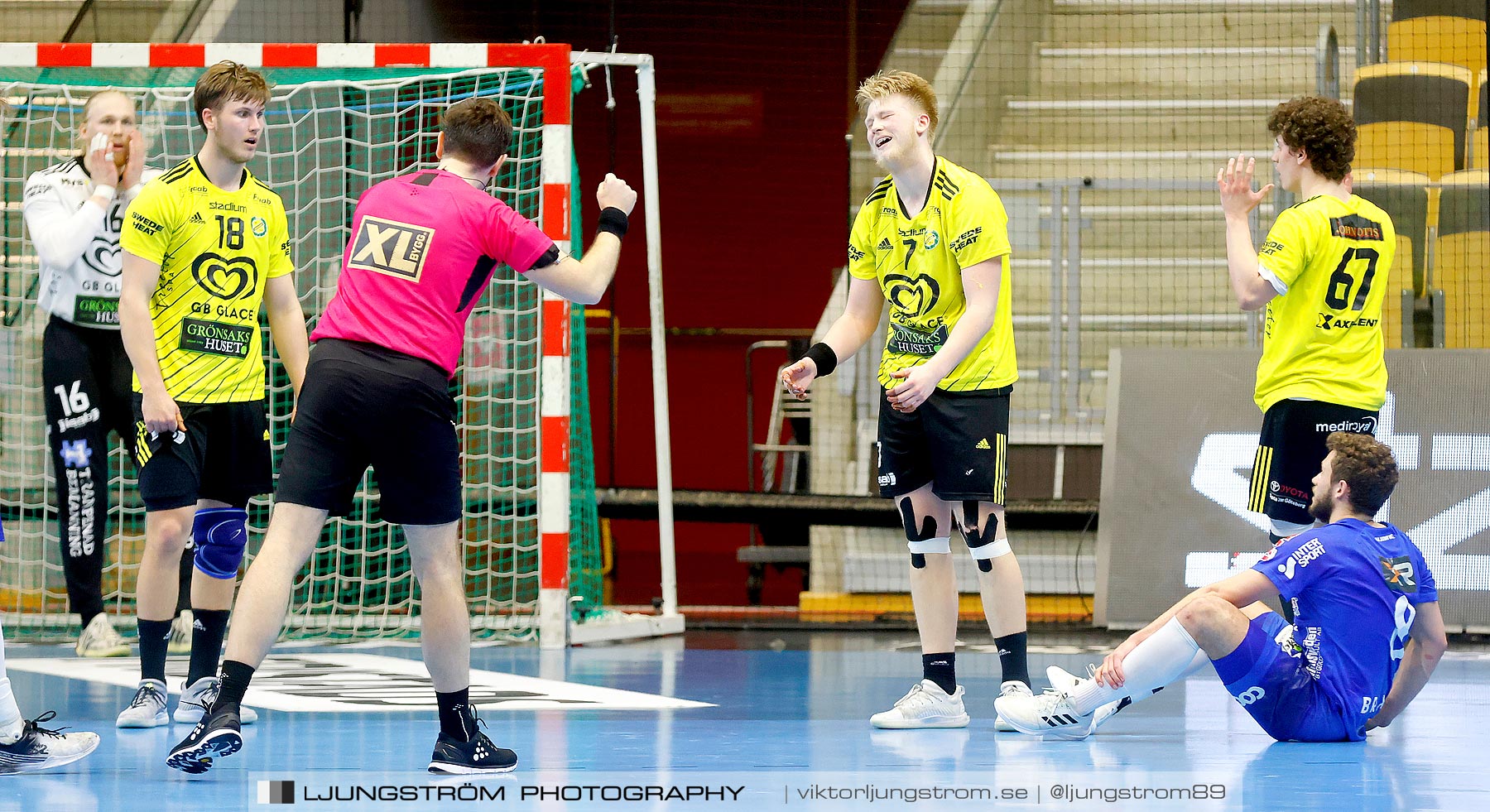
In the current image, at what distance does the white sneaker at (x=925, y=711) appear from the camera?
4.57 m

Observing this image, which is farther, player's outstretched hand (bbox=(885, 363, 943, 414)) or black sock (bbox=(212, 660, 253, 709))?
player's outstretched hand (bbox=(885, 363, 943, 414))

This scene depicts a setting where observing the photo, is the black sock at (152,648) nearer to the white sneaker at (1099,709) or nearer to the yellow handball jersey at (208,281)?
the yellow handball jersey at (208,281)

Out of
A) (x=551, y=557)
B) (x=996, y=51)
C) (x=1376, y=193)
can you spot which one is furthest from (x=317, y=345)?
(x=996, y=51)

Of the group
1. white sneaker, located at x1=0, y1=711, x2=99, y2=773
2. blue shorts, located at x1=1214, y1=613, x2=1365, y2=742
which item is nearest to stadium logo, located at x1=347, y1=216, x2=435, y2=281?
white sneaker, located at x1=0, y1=711, x2=99, y2=773

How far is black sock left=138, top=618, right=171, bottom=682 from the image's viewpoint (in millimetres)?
4613

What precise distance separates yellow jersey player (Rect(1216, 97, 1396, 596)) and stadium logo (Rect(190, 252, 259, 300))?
2.95 m

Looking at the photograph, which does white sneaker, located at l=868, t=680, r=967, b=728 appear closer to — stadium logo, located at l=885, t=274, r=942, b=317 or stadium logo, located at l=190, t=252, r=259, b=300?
stadium logo, located at l=885, t=274, r=942, b=317

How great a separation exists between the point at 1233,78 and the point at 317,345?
387 inches

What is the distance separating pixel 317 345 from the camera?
3713 millimetres

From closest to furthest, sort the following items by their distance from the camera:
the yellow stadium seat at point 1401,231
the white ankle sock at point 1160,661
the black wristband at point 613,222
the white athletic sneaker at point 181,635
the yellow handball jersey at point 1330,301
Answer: the black wristband at point 613,222
the white ankle sock at point 1160,661
the yellow handball jersey at point 1330,301
the white athletic sneaker at point 181,635
the yellow stadium seat at point 1401,231

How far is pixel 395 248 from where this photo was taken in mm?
3674

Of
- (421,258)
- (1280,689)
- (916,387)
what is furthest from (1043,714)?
(421,258)

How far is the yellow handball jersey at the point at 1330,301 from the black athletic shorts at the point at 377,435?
8.33ft

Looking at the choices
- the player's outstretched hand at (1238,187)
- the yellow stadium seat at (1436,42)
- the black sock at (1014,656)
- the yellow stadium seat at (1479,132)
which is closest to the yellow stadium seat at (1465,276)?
the yellow stadium seat at (1479,132)
